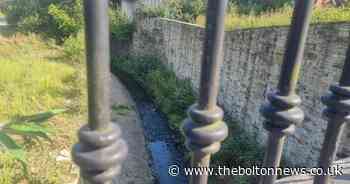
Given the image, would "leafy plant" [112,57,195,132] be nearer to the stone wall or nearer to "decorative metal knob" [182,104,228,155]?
the stone wall

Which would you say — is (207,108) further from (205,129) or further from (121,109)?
(121,109)

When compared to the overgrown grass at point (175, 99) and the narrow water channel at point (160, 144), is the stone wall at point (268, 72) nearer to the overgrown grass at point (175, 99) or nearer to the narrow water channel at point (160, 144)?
the overgrown grass at point (175, 99)

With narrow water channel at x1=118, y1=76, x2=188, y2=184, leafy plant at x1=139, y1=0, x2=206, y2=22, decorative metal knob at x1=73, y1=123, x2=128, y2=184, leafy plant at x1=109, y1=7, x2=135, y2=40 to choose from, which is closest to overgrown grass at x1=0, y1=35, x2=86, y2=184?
narrow water channel at x1=118, y1=76, x2=188, y2=184

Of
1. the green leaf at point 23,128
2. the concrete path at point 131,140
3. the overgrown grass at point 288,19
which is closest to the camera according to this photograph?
the green leaf at point 23,128

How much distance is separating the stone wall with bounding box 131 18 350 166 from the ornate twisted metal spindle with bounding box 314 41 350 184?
8.23ft

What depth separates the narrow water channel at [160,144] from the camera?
206 inches

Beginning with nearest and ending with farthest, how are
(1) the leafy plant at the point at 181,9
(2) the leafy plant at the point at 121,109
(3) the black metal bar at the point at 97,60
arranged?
(3) the black metal bar at the point at 97,60 < (2) the leafy plant at the point at 121,109 < (1) the leafy plant at the point at 181,9

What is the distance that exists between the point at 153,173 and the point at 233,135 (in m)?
1.79

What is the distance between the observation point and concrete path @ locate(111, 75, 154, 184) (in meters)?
4.88

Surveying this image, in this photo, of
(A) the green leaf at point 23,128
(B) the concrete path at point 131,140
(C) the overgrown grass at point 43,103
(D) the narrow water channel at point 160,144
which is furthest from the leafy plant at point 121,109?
(A) the green leaf at point 23,128

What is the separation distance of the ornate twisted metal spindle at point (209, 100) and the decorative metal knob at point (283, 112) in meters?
0.21

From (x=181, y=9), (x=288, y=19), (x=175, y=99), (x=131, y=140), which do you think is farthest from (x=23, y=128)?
(x=181, y=9)

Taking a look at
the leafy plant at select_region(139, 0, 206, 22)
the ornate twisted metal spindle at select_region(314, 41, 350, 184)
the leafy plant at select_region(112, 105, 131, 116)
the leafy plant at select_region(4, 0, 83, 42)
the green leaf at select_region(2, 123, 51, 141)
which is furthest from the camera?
the leafy plant at select_region(4, 0, 83, 42)

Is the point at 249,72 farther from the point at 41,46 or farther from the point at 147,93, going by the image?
the point at 41,46
